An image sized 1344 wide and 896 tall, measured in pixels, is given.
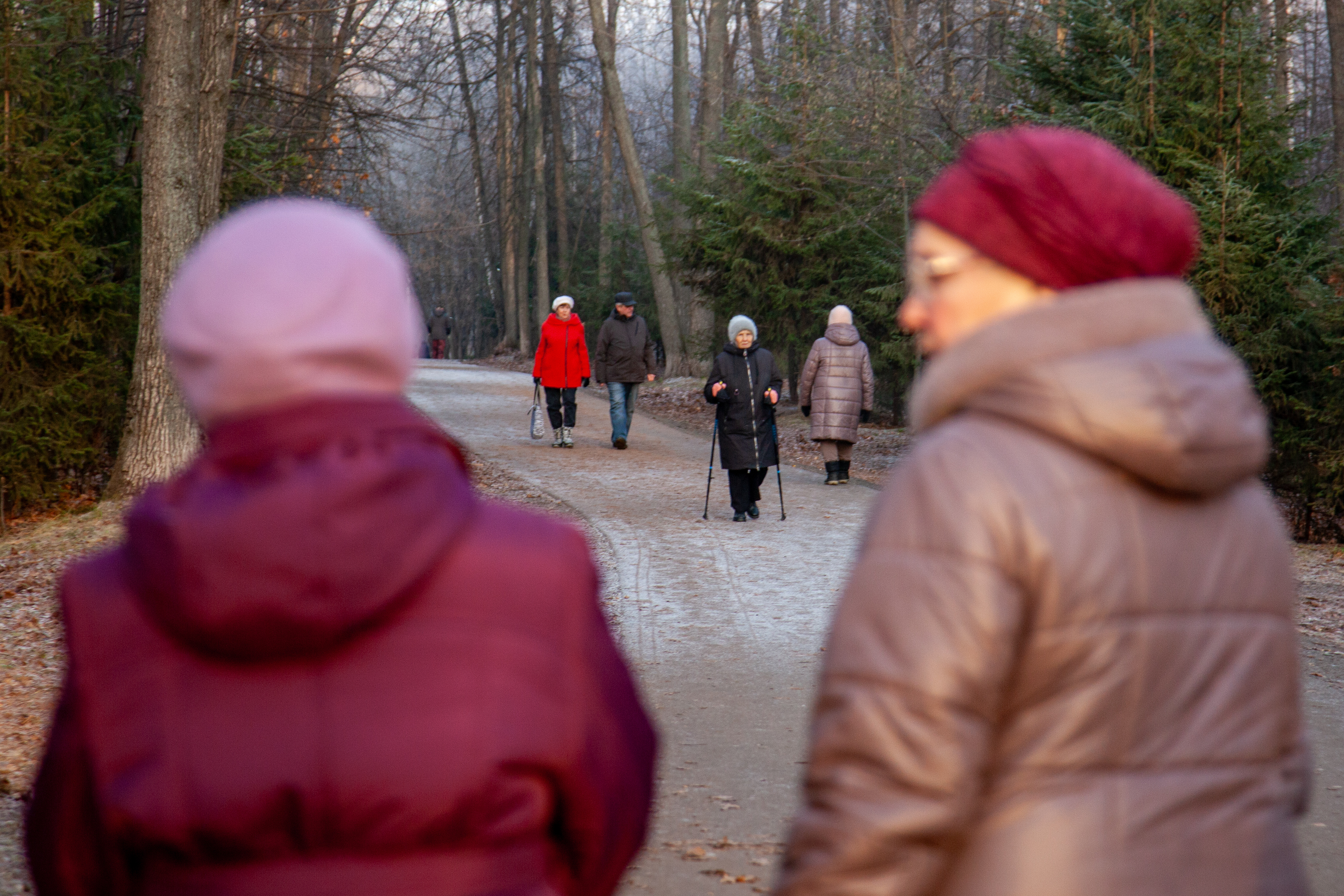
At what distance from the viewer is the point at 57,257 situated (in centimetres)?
1333

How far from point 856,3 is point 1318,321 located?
15946 millimetres

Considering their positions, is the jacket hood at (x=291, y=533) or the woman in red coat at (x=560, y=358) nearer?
the jacket hood at (x=291, y=533)

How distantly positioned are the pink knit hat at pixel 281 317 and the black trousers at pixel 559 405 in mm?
15553

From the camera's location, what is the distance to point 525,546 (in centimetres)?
172

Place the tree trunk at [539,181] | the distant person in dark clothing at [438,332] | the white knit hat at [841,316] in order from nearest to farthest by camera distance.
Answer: the white knit hat at [841,316]
the tree trunk at [539,181]
the distant person in dark clothing at [438,332]

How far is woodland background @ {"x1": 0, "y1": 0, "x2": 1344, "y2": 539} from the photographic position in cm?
1260

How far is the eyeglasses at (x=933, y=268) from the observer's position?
6.39ft

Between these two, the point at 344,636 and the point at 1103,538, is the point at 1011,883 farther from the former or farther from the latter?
the point at 344,636

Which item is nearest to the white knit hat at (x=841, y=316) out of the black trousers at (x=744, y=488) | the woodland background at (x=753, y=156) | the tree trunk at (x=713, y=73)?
the woodland background at (x=753, y=156)

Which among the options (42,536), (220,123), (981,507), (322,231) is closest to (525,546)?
(322,231)

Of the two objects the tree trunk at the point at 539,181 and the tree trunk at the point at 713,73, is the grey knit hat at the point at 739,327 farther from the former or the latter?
the tree trunk at the point at 539,181

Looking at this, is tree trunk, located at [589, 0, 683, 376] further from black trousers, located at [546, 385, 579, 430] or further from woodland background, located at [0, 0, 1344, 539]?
black trousers, located at [546, 385, 579, 430]

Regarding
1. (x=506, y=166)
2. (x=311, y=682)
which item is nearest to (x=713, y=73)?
(x=506, y=166)

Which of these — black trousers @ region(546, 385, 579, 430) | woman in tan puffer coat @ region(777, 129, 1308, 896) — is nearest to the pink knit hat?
woman in tan puffer coat @ region(777, 129, 1308, 896)
